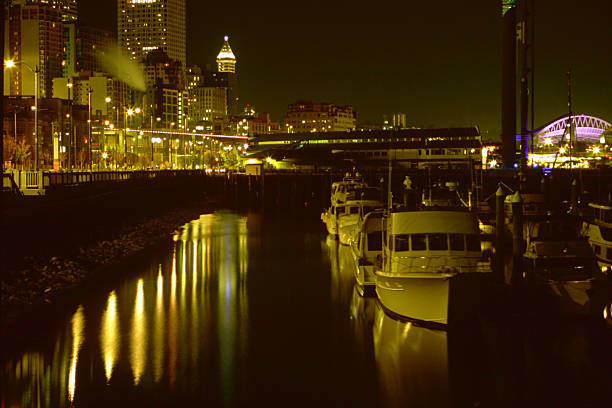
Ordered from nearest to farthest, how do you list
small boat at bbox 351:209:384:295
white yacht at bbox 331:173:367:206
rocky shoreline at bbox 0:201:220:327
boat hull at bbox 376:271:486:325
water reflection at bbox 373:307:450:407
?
1. water reflection at bbox 373:307:450:407
2. boat hull at bbox 376:271:486:325
3. rocky shoreline at bbox 0:201:220:327
4. small boat at bbox 351:209:384:295
5. white yacht at bbox 331:173:367:206

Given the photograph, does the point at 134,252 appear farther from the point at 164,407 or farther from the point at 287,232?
the point at 164,407

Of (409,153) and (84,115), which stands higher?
(84,115)

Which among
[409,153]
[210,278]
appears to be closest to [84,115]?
[409,153]

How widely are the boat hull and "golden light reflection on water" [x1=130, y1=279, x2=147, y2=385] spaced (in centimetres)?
727

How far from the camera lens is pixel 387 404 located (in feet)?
48.8

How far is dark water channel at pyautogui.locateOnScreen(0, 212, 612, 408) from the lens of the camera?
15219 mm

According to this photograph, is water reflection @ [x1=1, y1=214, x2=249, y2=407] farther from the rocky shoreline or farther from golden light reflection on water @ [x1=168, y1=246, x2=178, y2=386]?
the rocky shoreline

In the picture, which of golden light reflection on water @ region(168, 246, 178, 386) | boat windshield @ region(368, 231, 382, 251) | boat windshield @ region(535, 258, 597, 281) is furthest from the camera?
boat windshield @ region(368, 231, 382, 251)

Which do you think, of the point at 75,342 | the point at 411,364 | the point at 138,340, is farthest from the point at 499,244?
the point at 75,342

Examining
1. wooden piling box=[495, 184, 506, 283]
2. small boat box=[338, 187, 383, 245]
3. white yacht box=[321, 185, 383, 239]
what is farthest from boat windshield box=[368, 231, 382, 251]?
small boat box=[338, 187, 383, 245]

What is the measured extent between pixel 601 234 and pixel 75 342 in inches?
798

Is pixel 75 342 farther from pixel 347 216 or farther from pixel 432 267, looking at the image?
pixel 347 216

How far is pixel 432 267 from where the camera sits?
18.9 m

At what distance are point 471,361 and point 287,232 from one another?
30517mm
